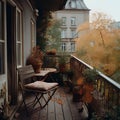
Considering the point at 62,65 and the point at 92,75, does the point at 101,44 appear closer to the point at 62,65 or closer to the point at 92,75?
the point at 62,65

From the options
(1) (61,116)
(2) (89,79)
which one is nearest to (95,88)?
(2) (89,79)

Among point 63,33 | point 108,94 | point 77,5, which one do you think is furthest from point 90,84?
point 63,33

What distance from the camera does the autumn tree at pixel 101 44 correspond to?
28.2 ft

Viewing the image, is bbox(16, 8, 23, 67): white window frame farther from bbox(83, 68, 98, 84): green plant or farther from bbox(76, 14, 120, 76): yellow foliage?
bbox(76, 14, 120, 76): yellow foliage

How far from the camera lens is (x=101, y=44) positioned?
9.69 meters

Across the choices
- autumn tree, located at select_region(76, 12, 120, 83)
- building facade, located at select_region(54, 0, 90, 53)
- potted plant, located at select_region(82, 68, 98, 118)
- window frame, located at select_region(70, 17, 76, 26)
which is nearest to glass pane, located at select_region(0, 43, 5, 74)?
potted plant, located at select_region(82, 68, 98, 118)

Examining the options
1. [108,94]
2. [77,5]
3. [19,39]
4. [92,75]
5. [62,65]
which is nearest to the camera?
[108,94]

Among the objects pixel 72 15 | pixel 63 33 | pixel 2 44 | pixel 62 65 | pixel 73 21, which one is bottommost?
pixel 62 65

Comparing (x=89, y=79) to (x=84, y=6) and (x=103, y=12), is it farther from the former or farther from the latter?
(x=84, y=6)

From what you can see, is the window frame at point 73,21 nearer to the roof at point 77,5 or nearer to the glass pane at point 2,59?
the roof at point 77,5

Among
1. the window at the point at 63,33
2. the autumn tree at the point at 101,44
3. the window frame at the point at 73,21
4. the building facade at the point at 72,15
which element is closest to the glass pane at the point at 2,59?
the autumn tree at the point at 101,44

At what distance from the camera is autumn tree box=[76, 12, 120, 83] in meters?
8.61

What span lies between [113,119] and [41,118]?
6.53 feet

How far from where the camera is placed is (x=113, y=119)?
2.31 metres
